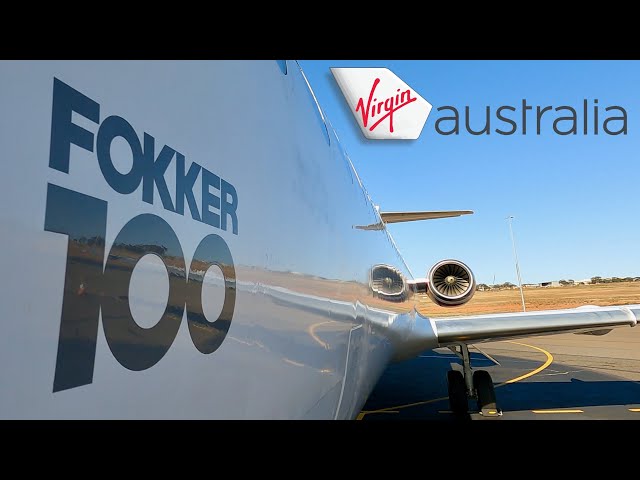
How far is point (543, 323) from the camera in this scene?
8430 millimetres

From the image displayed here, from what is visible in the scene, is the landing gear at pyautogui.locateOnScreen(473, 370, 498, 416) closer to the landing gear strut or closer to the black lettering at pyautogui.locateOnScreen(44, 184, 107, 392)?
the landing gear strut

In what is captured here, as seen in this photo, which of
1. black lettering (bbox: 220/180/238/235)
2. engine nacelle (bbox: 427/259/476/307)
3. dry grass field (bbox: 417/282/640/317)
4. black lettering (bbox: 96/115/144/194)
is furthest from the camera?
dry grass field (bbox: 417/282/640/317)

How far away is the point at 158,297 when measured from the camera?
3.74 feet

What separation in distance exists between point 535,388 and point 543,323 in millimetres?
4100

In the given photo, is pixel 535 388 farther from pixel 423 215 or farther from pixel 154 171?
pixel 154 171

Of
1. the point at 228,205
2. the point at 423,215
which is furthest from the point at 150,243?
the point at 423,215

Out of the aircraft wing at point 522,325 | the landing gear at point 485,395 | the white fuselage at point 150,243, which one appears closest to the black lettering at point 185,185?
the white fuselage at point 150,243

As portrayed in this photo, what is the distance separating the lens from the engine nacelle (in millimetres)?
9891

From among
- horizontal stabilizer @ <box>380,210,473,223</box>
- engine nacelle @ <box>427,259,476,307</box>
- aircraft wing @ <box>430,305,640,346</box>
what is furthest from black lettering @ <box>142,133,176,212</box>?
horizontal stabilizer @ <box>380,210,473,223</box>

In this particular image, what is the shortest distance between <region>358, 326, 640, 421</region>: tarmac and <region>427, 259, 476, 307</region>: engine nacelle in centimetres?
203

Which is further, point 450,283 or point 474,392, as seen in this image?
point 450,283

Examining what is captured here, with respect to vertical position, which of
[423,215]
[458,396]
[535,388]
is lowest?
[535,388]

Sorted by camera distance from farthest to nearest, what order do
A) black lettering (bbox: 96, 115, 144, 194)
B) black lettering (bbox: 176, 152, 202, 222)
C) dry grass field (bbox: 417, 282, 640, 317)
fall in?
dry grass field (bbox: 417, 282, 640, 317) → black lettering (bbox: 176, 152, 202, 222) → black lettering (bbox: 96, 115, 144, 194)
